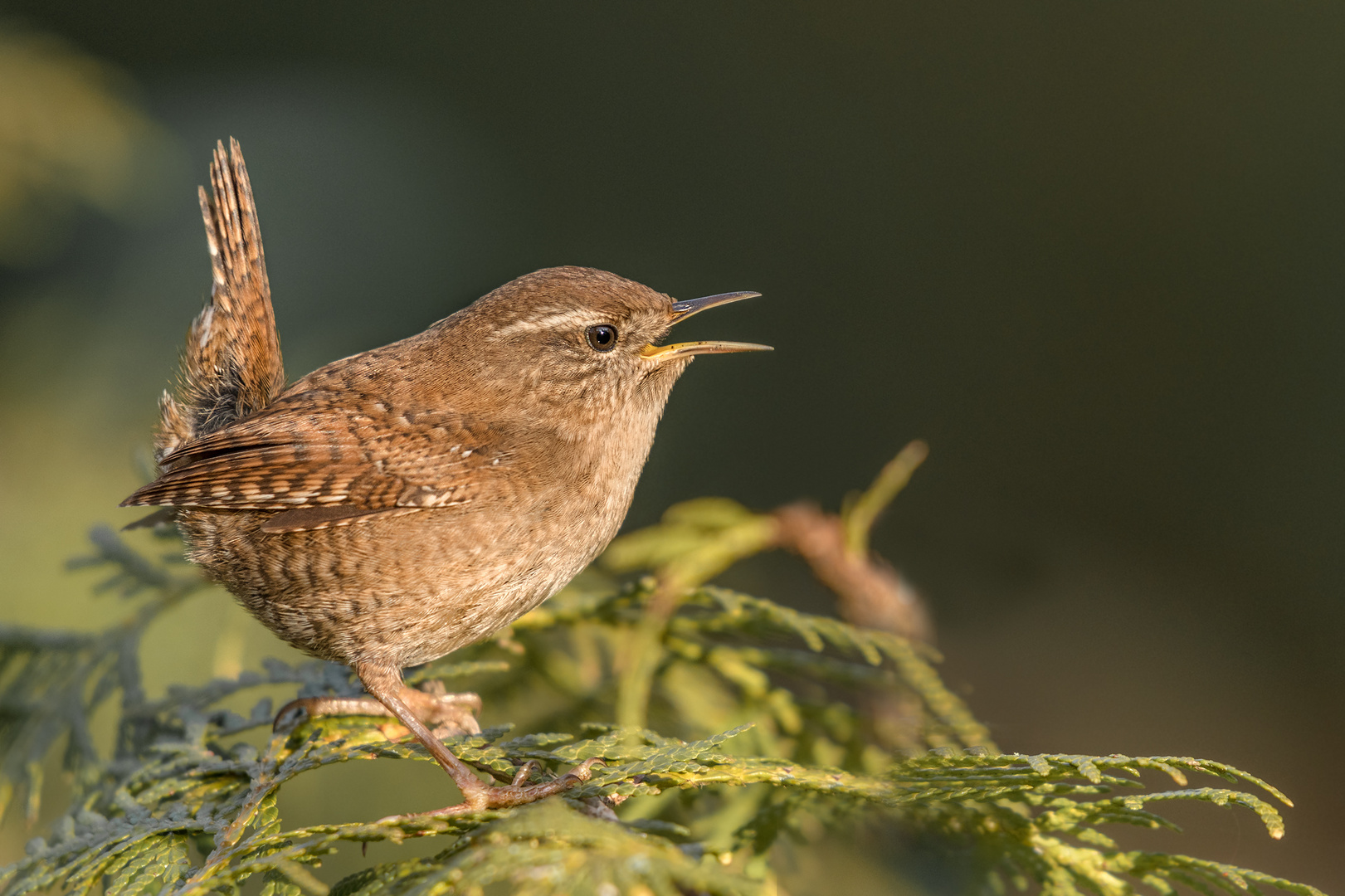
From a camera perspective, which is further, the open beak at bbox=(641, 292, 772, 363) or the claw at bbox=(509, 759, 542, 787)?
the open beak at bbox=(641, 292, 772, 363)

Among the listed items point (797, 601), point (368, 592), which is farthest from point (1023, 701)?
point (368, 592)

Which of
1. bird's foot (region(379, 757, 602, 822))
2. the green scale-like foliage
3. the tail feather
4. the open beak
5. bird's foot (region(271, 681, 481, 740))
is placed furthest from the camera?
the tail feather

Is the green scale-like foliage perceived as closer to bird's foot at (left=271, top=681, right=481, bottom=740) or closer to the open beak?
bird's foot at (left=271, top=681, right=481, bottom=740)

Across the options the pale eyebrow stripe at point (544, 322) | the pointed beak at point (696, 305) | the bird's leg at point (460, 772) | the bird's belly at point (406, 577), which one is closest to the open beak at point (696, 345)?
the pointed beak at point (696, 305)

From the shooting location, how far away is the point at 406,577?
1.74 m

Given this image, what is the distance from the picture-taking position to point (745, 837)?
1697mm

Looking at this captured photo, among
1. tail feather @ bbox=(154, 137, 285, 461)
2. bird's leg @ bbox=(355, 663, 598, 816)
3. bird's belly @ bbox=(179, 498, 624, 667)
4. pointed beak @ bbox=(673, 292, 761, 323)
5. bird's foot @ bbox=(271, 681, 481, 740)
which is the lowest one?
bird's foot @ bbox=(271, 681, 481, 740)

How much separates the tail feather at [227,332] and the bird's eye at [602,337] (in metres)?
0.75

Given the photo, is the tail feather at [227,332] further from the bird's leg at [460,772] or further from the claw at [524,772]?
the claw at [524,772]

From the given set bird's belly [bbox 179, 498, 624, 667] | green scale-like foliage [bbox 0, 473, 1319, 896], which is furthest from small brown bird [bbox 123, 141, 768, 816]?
green scale-like foliage [bbox 0, 473, 1319, 896]

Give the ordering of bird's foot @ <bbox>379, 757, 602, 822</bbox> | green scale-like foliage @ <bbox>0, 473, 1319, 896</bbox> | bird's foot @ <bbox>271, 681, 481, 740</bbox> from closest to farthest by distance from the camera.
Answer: green scale-like foliage @ <bbox>0, 473, 1319, 896</bbox>, bird's foot @ <bbox>379, 757, 602, 822</bbox>, bird's foot @ <bbox>271, 681, 481, 740</bbox>

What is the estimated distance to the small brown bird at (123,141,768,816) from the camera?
69.0 inches

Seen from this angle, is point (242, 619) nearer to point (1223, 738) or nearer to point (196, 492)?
point (196, 492)

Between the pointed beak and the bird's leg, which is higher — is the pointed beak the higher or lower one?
the higher one
